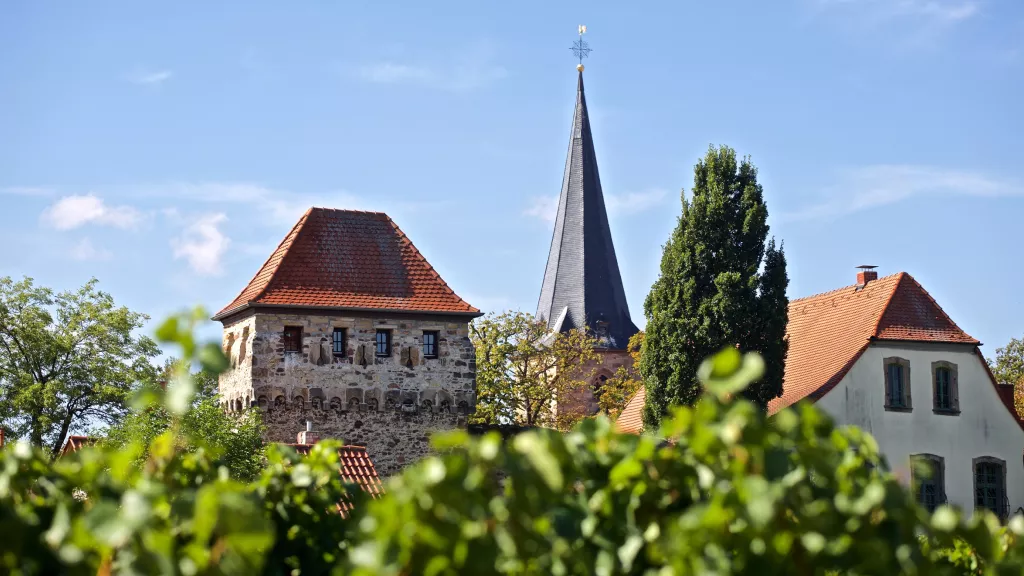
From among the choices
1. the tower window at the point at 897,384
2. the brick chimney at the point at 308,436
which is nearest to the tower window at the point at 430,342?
the brick chimney at the point at 308,436

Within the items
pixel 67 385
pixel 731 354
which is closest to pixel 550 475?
pixel 731 354

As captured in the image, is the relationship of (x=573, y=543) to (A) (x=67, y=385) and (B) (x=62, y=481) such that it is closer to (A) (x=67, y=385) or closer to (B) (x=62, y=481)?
(B) (x=62, y=481)

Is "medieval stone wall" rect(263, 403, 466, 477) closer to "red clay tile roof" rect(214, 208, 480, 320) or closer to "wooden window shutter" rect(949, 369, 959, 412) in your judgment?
"red clay tile roof" rect(214, 208, 480, 320)

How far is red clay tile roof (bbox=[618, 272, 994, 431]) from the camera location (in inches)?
1292

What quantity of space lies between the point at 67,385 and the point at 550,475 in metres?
44.0

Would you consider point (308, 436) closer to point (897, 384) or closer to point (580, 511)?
point (897, 384)

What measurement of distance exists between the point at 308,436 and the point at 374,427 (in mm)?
2649

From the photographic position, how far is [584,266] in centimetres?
6494

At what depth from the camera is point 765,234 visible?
111ft

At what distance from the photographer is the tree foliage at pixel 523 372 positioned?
158 feet

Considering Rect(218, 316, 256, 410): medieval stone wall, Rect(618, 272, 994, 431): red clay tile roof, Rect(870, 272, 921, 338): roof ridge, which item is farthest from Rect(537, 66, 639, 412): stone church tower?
Rect(218, 316, 256, 410): medieval stone wall

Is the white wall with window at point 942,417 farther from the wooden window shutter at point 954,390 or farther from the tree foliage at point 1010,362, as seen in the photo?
the tree foliage at point 1010,362

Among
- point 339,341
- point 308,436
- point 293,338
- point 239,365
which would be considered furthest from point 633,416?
point 308,436

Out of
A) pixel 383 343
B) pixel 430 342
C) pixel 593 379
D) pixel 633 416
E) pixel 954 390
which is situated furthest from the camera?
pixel 593 379
